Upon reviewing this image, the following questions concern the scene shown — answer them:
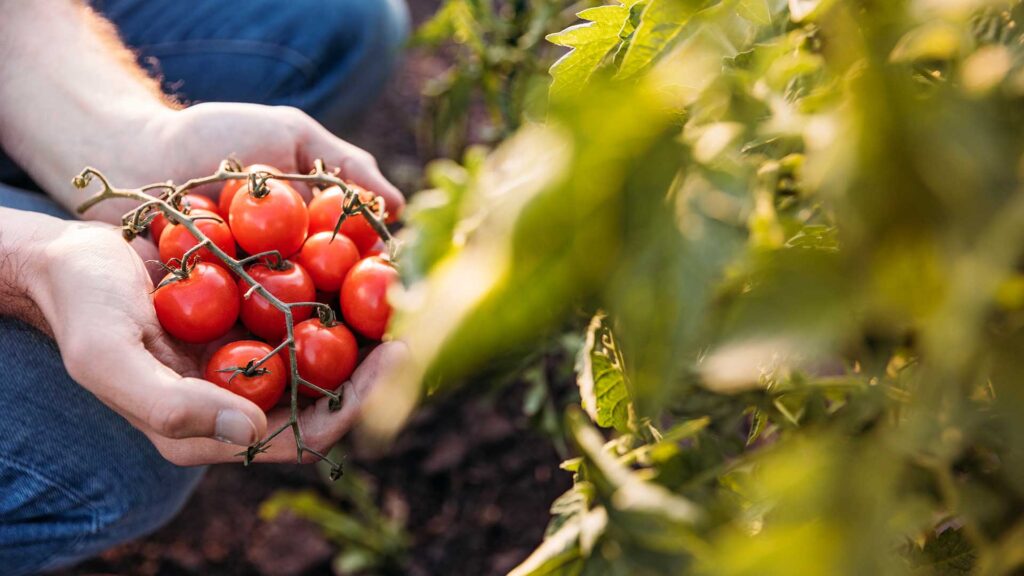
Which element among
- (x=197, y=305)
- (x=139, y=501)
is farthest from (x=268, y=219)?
(x=139, y=501)

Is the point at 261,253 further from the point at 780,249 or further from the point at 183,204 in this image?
the point at 780,249

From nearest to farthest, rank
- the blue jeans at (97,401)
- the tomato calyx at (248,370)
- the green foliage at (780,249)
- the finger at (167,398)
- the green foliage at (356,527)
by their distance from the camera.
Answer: the green foliage at (780,249)
the finger at (167,398)
the tomato calyx at (248,370)
the blue jeans at (97,401)
the green foliage at (356,527)

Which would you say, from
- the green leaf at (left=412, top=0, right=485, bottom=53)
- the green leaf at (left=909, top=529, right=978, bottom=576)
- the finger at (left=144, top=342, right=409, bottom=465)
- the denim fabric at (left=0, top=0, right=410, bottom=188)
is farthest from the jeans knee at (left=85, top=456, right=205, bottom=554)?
the green leaf at (left=909, top=529, right=978, bottom=576)

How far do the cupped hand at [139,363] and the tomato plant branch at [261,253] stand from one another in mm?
30

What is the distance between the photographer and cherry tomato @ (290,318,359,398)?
1.13 meters

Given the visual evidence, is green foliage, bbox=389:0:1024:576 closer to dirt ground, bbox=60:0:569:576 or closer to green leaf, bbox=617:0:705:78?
green leaf, bbox=617:0:705:78

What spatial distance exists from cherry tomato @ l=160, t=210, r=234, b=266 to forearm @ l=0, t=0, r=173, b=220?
261mm

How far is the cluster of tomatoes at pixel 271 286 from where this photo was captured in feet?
3.60

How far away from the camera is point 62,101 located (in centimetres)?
140

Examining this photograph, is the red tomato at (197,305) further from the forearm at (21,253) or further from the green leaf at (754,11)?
the green leaf at (754,11)

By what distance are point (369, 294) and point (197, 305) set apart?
0.76 feet

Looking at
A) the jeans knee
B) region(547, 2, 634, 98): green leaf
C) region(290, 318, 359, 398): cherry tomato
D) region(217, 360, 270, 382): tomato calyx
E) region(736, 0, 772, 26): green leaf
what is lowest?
the jeans knee

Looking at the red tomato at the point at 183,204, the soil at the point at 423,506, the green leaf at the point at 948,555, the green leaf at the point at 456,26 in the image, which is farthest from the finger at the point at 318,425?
the green leaf at the point at 456,26

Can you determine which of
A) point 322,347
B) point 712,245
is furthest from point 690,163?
point 322,347
